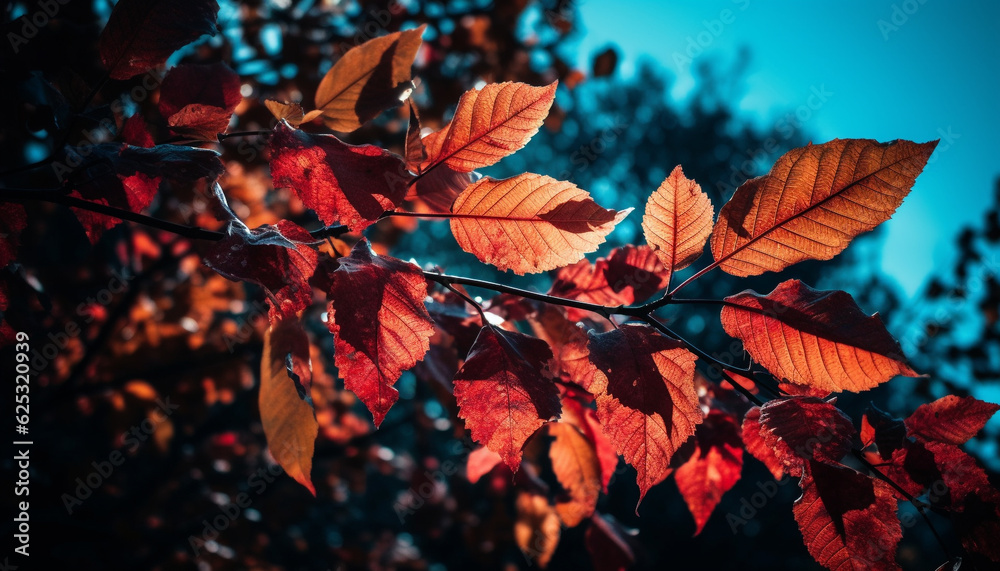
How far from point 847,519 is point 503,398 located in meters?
0.35

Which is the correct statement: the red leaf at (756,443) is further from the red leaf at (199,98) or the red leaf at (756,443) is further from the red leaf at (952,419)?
the red leaf at (199,98)

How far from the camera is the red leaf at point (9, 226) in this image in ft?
1.79

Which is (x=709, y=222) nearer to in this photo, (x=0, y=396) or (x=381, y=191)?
(x=381, y=191)

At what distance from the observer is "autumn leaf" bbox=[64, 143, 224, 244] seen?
1.48 feet

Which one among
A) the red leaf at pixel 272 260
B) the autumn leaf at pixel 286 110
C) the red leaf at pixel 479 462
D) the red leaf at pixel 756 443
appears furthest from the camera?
the red leaf at pixel 479 462

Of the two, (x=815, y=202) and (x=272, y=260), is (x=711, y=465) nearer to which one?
(x=815, y=202)

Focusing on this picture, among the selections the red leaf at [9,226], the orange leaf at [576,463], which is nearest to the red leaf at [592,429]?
the orange leaf at [576,463]

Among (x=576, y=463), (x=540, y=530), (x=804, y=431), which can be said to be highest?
(x=804, y=431)

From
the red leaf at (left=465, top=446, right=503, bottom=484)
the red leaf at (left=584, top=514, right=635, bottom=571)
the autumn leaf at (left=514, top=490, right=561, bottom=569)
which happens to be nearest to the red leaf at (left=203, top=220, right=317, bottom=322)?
the red leaf at (left=465, top=446, right=503, bottom=484)

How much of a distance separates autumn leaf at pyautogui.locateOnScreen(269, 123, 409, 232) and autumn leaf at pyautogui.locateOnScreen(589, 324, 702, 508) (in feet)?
0.81

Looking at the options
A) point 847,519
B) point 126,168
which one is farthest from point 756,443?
point 126,168

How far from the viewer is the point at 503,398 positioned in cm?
52

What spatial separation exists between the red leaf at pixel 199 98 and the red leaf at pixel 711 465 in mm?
739

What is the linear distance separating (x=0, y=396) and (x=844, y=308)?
2.56 meters
